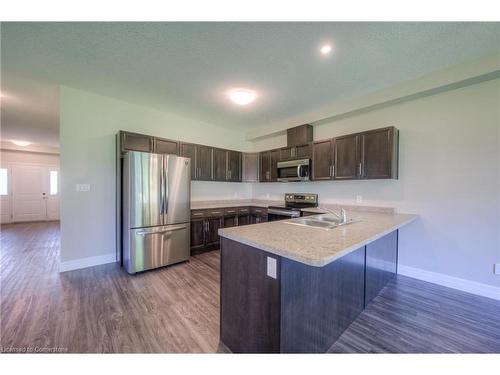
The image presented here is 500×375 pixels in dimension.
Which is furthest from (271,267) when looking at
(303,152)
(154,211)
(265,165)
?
(265,165)

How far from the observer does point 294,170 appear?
427cm

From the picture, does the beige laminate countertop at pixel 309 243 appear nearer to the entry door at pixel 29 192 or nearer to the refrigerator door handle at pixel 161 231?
the refrigerator door handle at pixel 161 231

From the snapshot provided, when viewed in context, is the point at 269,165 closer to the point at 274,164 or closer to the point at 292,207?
the point at 274,164

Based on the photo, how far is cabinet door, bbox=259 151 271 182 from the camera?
4879mm

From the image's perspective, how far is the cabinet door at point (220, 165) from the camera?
15.7 feet

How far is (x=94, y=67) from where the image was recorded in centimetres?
268

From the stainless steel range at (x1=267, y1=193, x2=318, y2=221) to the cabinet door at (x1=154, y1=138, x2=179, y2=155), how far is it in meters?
2.25

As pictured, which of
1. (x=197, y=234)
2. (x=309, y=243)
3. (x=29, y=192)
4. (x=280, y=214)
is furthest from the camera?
(x=29, y=192)

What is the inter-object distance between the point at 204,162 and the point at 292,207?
2117 mm

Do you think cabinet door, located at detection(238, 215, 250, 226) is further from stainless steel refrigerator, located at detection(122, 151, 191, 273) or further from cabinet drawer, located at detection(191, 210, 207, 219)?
stainless steel refrigerator, located at detection(122, 151, 191, 273)

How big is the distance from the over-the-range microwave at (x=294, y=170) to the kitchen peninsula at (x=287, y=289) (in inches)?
89.7

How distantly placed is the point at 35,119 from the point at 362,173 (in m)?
7.05

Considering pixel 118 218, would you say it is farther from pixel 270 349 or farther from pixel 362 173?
pixel 362 173
